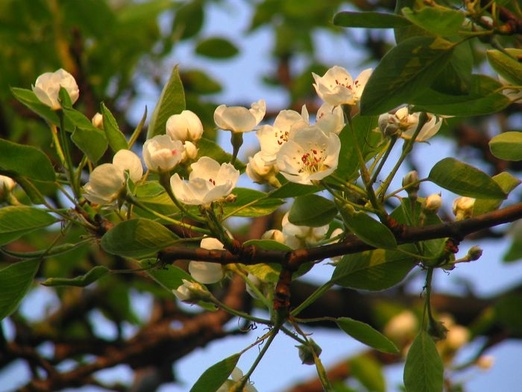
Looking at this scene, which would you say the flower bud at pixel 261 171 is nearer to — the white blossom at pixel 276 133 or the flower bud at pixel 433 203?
the white blossom at pixel 276 133

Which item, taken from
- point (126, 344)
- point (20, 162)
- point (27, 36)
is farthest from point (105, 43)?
point (20, 162)

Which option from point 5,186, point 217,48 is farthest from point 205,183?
point 217,48

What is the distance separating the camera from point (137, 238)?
1166 mm

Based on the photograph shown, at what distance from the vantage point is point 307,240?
1.34 meters

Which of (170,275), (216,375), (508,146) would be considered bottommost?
(216,375)

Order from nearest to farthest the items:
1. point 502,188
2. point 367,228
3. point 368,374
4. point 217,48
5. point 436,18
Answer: point 436,18, point 367,228, point 502,188, point 368,374, point 217,48

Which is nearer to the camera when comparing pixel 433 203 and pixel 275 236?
pixel 433 203

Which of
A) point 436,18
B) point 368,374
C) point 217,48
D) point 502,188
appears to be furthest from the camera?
point 217,48

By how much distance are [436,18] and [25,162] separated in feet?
2.02

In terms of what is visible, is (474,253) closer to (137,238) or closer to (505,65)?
(505,65)

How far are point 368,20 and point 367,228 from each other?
27cm

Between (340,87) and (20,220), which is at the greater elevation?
(340,87)

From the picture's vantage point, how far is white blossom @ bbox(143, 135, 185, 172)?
1213mm

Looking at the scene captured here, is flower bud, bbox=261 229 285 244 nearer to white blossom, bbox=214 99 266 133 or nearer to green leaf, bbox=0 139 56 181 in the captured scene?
white blossom, bbox=214 99 266 133
